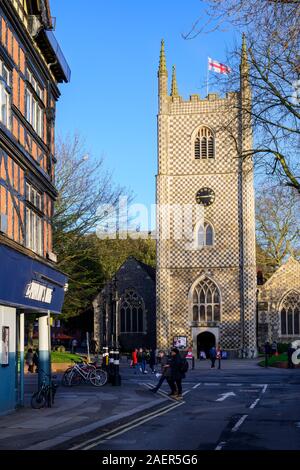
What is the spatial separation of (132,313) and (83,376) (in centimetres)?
3119

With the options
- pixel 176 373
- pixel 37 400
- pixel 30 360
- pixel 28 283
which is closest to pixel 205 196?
pixel 30 360

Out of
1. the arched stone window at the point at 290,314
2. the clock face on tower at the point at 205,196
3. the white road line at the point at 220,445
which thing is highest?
the clock face on tower at the point at 205,196

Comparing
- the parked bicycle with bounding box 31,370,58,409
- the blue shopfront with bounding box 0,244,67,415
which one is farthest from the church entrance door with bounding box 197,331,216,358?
the parked bicycle with bounding box 31,370,58,409

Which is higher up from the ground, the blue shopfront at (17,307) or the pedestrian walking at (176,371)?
the blue shopfront at (17,307)

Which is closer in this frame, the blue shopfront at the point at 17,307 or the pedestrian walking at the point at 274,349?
the blue shopfront at the point at 17,307

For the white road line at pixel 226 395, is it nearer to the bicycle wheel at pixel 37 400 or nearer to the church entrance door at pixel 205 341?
the bicycle wheel at pixel 37 400

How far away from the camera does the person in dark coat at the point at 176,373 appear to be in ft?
74.6

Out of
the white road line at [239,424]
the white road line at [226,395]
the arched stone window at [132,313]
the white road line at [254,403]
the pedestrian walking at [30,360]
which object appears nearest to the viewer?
the white road line at [239,424]

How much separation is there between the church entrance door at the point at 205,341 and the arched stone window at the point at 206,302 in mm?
1266

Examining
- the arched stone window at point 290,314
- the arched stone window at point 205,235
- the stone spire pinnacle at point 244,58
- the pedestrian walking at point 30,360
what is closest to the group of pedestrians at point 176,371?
the stone spire pinnacle at point 244,58

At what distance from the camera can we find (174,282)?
5644cm

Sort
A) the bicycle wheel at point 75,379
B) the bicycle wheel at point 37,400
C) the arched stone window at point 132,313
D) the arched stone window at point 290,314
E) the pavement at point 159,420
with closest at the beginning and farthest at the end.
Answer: the pavement at point 159,420
the bicycle wheel at point 37,400
the bicycle wheel at point 75,379
the arched stone window at point 290,314
the arched stone window at point 132,313

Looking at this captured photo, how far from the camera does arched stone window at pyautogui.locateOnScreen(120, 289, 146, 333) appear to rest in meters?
59.8

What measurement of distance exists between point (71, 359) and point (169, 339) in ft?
48.2
